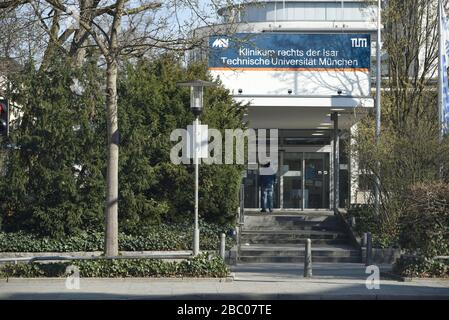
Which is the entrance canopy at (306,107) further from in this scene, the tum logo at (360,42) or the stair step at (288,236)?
the stair step at (288,236)

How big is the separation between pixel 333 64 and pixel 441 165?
7600 mm

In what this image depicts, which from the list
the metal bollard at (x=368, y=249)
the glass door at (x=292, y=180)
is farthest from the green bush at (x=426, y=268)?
the glass door at (x=292, y=180)

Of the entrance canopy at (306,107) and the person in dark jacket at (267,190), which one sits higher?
the entrance canopy at (306,107)

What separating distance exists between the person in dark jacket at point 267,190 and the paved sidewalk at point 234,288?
34.6 ft

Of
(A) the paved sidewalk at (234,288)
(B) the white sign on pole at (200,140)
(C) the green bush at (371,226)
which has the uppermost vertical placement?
(B) the white sign on pole at (200,140)

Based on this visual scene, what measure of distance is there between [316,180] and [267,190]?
5.43m

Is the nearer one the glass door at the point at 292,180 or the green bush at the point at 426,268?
the green bush at the point at 426,268

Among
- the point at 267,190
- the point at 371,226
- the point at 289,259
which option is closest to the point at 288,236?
the point at 289,259

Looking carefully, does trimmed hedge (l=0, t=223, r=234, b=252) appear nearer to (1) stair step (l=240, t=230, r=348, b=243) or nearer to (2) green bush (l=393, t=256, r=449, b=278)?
(1) stair step (l=240, t=230, r=348, b=243)

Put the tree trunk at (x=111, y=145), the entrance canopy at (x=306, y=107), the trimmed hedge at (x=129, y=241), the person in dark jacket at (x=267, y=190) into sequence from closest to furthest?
the tree trunk at (x=111, y=145)
the trimmed hedge at (x=129, y=241)
the entrance canopy at (x=306, y=107)
the person in dark jacket at (x=267, y=190)

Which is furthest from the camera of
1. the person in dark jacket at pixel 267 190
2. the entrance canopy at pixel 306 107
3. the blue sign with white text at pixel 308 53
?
the person in dark jacket at pixel 267 190

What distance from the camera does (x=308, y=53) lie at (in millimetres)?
27812

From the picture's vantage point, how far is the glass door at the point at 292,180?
1336 inches

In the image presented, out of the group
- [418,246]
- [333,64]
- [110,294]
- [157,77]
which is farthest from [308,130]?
[110,294]
